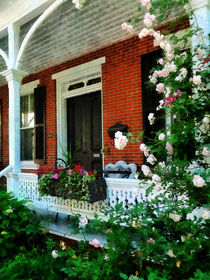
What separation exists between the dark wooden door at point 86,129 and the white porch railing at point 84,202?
4.90 feet

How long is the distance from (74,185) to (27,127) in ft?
14.4

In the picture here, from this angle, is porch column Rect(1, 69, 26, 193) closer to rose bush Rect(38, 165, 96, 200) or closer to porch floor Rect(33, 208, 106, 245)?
porch floor Rect(33, 208, 106, 245)

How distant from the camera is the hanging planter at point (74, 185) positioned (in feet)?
11.1

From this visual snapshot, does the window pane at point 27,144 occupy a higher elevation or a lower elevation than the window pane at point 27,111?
lower

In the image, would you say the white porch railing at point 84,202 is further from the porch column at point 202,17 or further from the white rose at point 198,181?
the porch column at point 202,17

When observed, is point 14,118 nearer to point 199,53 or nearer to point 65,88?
point 65,88

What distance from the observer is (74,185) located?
3.53 m

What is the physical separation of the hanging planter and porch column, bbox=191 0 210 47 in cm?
200

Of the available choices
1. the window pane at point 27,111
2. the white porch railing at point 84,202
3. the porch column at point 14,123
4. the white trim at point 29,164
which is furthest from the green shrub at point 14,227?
the window pane at point 27,111

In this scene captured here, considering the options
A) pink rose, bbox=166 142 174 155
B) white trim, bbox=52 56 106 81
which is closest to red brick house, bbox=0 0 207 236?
white trim, bbox=52 56 106 81

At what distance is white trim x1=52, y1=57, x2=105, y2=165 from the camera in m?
5.84

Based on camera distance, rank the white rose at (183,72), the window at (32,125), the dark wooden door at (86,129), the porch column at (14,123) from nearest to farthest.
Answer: the white rose at (183,72)
the porch column at (14,123)
the dark wooden door at (86,129)
the window at (32,125)

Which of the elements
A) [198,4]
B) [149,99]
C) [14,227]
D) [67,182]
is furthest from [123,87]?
[14,227]

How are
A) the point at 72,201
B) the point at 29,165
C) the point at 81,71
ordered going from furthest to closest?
1. the point at 29,165
2. the point at 81,71
3. the point at 72,201
